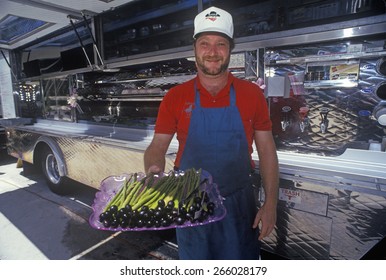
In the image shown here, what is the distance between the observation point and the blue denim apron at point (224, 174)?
4.79 ft

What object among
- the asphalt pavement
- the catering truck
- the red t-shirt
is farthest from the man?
the asphalt pavement

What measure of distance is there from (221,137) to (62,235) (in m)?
2.31

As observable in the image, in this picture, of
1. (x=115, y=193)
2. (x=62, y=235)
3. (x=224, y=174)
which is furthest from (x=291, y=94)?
(x=62, y=235)

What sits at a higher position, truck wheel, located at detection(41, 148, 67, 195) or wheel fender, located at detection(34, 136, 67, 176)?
wheel fender, located at detection(34, 136, 67, 176)

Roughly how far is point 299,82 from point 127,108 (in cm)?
235

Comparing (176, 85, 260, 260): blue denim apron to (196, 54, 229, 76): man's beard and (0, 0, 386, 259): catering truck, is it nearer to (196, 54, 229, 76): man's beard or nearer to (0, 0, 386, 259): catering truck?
(196, 54, 229, 76): man's beard

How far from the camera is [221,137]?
4.78 feet

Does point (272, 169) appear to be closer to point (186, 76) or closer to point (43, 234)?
point (186, 76)

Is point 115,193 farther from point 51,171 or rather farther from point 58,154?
point 51,171

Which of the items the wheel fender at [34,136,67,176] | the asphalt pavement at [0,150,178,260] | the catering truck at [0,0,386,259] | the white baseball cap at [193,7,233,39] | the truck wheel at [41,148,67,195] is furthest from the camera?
the truck wheel at [41,148,67,195]

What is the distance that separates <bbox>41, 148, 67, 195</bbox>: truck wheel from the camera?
400 cm

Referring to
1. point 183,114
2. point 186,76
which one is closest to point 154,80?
point 186,76

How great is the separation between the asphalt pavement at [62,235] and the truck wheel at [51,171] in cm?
10

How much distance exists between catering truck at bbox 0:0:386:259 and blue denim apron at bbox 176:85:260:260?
0.33 metres
